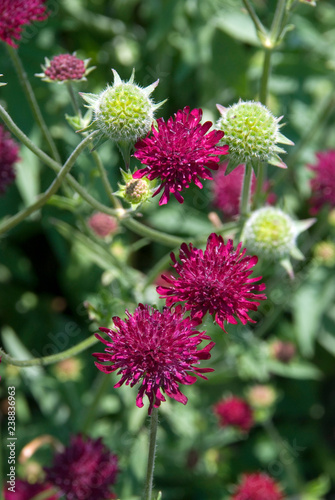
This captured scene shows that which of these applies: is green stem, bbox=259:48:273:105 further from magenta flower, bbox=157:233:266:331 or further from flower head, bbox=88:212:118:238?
flower head, bbox=88:212:118:238

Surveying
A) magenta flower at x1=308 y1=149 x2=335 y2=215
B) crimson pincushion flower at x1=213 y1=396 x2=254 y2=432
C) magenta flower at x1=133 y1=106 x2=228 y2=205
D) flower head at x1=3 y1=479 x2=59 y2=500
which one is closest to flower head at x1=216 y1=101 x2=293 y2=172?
magenta flower at x1=133 y1=106 x2=228 y2=205

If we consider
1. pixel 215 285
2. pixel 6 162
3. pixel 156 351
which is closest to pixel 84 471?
pixel 156 351

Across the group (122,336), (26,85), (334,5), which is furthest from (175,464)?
(334,5)

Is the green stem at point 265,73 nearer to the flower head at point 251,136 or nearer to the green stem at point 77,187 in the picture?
the flower head at point 251,136

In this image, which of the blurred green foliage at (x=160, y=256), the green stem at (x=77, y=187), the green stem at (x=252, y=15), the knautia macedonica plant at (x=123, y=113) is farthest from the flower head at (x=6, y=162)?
the green stem at (x=252, y=15)

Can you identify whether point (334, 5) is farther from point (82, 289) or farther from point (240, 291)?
point (240, 291)

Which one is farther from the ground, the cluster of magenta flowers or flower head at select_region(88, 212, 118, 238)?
flower head at select_region(88, 212, 118, 238)

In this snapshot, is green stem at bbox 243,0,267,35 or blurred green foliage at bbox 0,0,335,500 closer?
green stem at bbox 243,0,267,35
